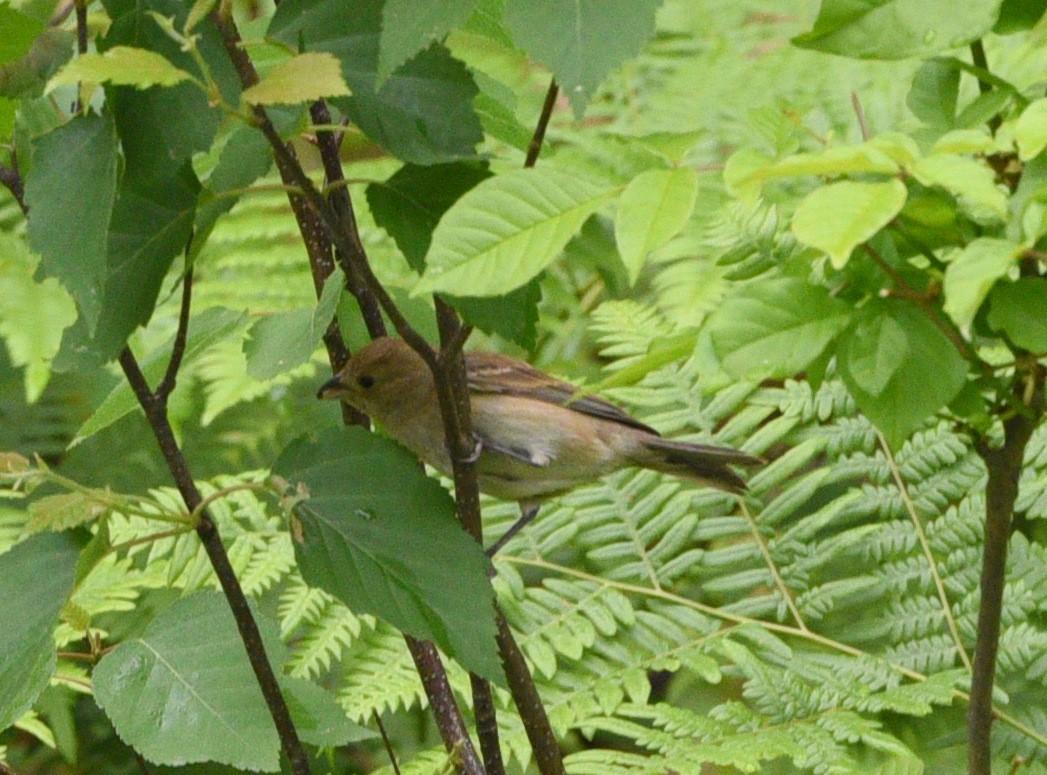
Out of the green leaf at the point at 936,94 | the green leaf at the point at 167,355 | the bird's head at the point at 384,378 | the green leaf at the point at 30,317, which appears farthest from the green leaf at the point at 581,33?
the green leaf at the point at 30,317

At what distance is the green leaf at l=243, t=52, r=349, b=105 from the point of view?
0.99 meters

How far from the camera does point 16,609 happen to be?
1221 millimetres

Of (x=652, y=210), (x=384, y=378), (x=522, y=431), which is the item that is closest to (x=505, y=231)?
(x=652, y=210)

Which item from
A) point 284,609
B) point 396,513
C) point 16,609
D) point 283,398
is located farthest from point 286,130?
point 283,398

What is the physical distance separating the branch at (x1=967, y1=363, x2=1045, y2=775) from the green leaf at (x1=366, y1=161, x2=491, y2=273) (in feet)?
1.69

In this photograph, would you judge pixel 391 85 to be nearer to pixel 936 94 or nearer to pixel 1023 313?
pixel 936 94

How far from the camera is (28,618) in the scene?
1216mm

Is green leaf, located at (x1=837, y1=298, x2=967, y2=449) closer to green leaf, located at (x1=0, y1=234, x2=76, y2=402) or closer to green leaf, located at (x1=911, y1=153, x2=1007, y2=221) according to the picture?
green leaf, located at (x1=911, y1=153, x2=1007, y2=221)

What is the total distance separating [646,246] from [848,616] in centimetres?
184

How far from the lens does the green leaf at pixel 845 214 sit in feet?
2.76

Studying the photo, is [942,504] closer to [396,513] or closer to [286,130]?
[396,513]

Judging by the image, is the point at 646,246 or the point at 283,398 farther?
the point at 283,398

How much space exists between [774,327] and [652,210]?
0.12 meters

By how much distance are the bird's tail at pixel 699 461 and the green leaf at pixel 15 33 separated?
1.58m
